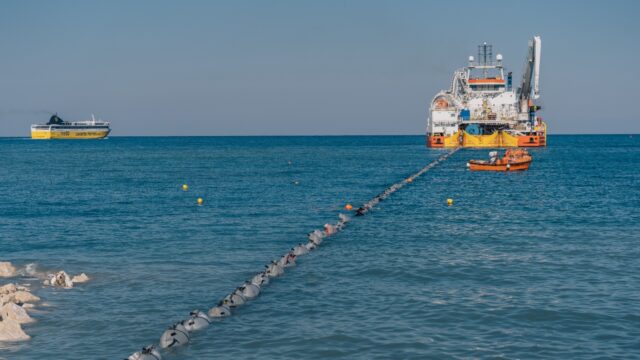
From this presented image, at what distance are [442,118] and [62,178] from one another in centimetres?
9425

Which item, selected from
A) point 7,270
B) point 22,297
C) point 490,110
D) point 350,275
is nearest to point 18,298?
point 22,297

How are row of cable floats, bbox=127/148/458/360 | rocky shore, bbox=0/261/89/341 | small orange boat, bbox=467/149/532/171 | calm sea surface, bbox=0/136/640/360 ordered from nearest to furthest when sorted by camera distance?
row of cable floats, bbox=127/148/458/360
calm sea surface, bbox=0/136/640/360
rocky shore, bbox=0/261/89/341
small orange boat, bbox=467/149/532/171

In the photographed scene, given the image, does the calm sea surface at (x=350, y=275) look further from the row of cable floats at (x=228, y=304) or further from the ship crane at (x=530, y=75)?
the ship crane at (x=530, y=75)

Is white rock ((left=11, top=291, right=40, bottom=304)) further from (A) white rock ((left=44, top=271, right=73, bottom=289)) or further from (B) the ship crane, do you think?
(B) the ship crane

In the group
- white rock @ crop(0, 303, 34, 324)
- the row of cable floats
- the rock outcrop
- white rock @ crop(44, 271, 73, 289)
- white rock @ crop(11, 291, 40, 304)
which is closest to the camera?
the row of cable floats

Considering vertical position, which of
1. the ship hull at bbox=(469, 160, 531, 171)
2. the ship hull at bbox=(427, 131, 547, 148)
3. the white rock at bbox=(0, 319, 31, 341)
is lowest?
the white rock at bbox=(0, 319, 31, 341)

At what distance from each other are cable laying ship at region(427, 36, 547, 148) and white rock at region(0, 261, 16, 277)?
13174 cm

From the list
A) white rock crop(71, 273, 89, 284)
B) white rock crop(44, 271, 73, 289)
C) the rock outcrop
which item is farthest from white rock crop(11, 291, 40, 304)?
the rock outcrop

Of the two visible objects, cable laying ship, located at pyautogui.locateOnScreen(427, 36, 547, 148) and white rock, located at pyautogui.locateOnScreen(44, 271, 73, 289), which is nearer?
white rock, located at pyautogui.locateOnScreen(44, 271, 73, 289)

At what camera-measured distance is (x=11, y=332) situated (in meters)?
22.8

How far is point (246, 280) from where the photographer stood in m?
30.8

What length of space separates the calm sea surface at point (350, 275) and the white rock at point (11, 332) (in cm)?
46

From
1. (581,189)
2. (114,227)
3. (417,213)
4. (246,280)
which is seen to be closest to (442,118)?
(581,189)

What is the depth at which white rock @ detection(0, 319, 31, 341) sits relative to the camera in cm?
2270
